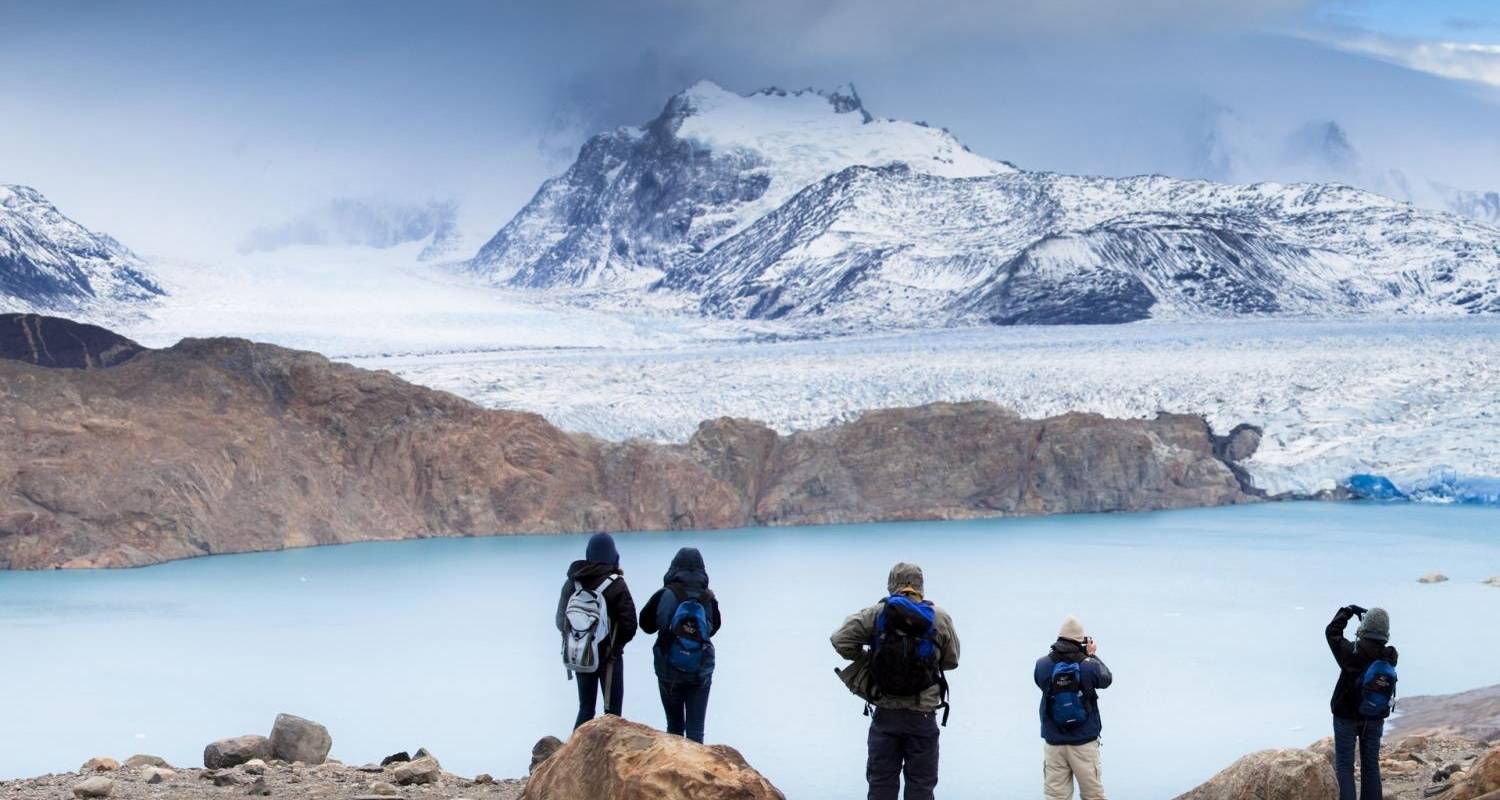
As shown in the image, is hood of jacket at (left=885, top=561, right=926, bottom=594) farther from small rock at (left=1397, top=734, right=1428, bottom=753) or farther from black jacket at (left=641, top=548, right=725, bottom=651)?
small rock at (left=1397, top=734, right=1428, bottom=753)

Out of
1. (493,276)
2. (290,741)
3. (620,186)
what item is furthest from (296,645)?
(620,186)

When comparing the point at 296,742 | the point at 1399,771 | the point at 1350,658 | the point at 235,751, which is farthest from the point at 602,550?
the point at 1399,771

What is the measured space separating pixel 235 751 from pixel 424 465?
1760 centimetres

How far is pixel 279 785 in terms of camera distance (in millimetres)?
5852

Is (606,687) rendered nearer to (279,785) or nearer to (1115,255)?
(279,785)

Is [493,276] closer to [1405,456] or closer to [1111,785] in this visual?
[1405,456]

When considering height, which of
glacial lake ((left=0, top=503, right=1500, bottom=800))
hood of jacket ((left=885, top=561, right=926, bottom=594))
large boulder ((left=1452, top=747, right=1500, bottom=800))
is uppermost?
hood of jacket ((left=885, top=561, right=926, bottom=594))

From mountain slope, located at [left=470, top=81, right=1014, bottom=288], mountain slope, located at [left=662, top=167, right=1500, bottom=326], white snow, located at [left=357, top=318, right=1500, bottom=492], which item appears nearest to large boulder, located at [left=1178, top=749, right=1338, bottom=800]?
white snow, located at [left=357, top=318, right=1500, bottom=492]

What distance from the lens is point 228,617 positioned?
1491 cm

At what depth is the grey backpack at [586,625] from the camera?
5.49m

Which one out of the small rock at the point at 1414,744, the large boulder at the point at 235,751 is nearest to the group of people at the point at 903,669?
the small rock at the point at 1414,744

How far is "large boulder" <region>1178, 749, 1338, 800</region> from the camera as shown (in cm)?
571

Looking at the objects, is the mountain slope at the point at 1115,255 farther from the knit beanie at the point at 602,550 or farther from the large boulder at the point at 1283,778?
the knit beanie at the point at 602,550

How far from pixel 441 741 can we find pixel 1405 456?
2074 cm
